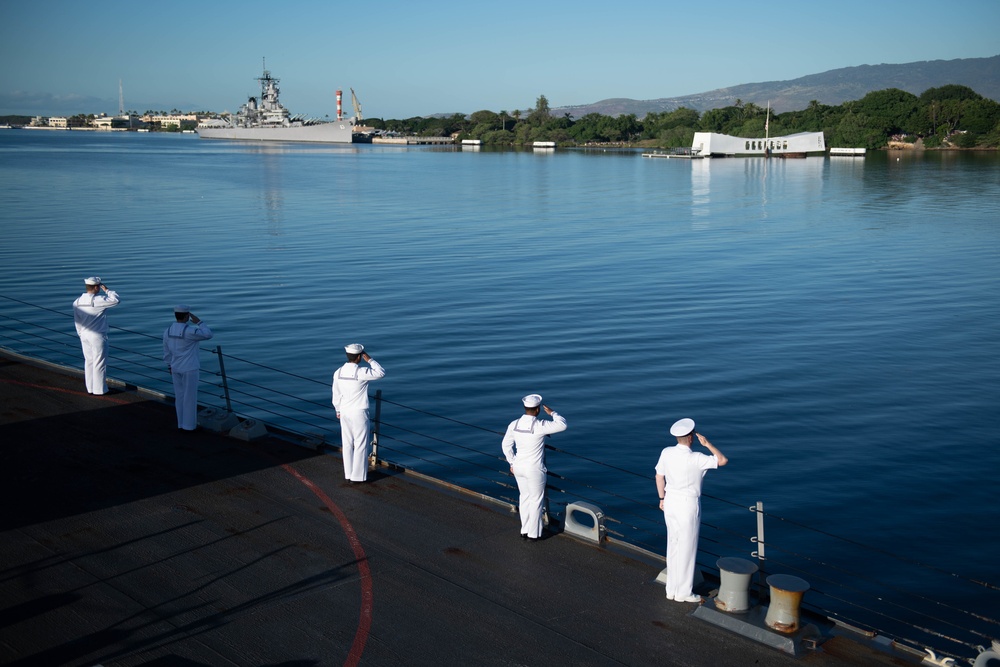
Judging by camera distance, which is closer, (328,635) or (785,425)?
(328,635)

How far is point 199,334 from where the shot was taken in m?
14.2

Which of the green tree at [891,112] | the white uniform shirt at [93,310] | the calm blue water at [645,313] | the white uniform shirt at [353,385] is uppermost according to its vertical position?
the green tree at [891,112]

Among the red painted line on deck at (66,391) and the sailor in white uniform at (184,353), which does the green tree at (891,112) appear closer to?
the red painted line on deck at (66,391)

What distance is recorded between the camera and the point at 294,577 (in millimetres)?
9773

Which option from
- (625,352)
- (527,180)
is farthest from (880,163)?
(625,352)

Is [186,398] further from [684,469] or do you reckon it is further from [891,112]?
[891,112]

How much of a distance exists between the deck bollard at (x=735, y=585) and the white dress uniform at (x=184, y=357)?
9.10 metres

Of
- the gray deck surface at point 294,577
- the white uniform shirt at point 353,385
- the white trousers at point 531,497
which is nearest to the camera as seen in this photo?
the gray deck surface at point 294,577

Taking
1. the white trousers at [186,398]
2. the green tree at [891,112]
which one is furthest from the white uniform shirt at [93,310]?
the green tree at [891,112]

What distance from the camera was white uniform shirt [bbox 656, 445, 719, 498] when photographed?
9.15m

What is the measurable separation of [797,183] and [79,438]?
3743 inches

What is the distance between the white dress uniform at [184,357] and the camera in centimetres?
1419

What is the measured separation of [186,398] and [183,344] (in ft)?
3.21

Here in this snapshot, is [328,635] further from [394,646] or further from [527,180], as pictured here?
[527,180]
